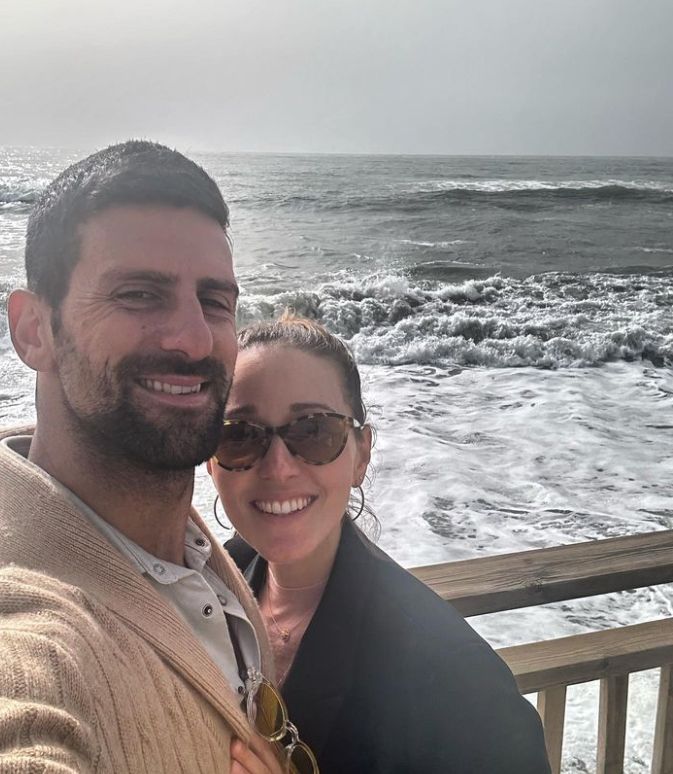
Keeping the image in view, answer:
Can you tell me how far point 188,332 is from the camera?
1279 millimetres

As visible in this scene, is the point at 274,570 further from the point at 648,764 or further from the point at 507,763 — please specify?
the point at 648,764

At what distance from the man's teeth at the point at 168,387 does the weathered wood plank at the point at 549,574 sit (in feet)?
2.92

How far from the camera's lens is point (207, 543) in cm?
138

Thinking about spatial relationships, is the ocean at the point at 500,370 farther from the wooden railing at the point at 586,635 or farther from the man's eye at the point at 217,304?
the man's eye at the point at 217,304

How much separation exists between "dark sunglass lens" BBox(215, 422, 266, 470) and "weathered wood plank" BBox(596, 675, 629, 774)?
123cm

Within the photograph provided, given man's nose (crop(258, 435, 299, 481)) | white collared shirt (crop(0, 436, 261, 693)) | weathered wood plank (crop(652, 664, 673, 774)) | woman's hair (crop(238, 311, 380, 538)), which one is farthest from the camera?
weathered wood plank (crop(652, 664, 673, 774))

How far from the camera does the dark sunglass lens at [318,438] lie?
5.27ft

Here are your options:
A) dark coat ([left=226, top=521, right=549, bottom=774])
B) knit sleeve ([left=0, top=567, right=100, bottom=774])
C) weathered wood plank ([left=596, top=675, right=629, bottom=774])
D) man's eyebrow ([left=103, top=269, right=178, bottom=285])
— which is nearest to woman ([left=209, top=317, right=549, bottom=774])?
dark coat ([left=226, top=521, right=549, bottom=774])

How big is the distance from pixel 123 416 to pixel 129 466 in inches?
3.5

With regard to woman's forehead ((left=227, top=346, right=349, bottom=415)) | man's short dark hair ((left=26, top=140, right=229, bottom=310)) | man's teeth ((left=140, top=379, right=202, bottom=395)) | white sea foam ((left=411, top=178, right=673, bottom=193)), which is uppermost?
white sea foam ((left=411, top=178, right=673, bottom=193))

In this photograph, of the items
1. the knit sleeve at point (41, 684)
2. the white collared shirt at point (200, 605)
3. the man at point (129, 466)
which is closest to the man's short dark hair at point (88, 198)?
the man at point (129, 466)

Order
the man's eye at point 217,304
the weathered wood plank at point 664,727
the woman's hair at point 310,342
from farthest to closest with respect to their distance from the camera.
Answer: the weathered wood plank at point 664,727 < the woman's hair at point 310,342 < the man's eye at point 217,304

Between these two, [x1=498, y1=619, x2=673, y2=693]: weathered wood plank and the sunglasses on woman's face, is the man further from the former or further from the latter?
[x1=498, y1=619, x2=673, y2=693]: weathered wood plank

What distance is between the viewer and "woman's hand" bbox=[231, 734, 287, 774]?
103cm
